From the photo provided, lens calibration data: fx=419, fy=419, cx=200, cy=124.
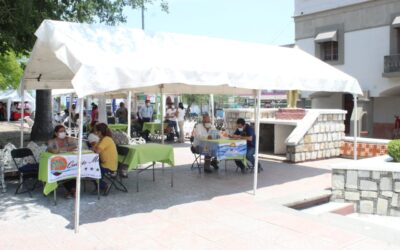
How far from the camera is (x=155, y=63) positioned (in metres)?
6.38

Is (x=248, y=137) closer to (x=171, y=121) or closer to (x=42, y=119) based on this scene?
(x=171, y=121)

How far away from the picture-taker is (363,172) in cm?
750

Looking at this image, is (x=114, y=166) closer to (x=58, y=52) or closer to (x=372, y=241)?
(x=58, y=52)

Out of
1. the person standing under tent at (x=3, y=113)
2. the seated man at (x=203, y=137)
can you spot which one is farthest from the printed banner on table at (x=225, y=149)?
the person standing under tent at (x=3, y=113)

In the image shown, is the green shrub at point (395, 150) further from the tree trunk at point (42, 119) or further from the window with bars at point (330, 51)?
the window with bars at point (330, 51)

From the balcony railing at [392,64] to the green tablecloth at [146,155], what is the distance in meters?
16.1

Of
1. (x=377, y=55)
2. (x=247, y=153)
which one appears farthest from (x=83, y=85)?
(x=377, y=55)

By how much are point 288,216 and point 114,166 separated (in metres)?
3.03

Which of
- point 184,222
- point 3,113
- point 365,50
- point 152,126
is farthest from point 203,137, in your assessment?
point 3,113

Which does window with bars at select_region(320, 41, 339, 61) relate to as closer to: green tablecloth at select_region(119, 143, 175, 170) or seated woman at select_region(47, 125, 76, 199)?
green tablecloth at select_region(119, 143, 175, 170)

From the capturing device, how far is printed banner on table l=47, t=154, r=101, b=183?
641 cm

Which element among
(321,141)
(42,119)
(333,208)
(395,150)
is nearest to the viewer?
(333,208)

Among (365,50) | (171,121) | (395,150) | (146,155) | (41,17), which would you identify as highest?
(365,50)

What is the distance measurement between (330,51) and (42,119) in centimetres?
1619
